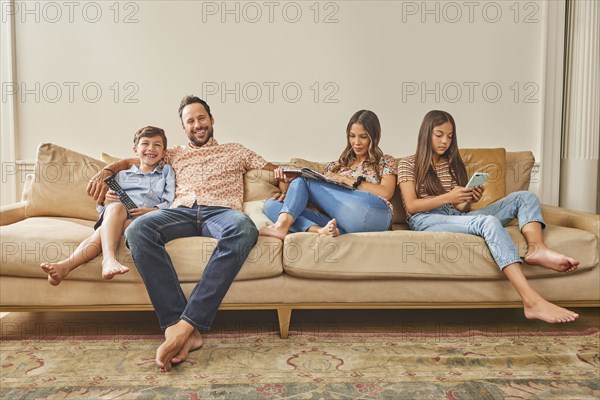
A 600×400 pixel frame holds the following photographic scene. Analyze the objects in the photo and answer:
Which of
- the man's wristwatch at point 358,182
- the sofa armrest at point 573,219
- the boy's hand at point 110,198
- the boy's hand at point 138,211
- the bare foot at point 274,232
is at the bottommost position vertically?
the bare foot at point 274,232

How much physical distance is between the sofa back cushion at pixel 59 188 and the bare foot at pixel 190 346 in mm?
1059

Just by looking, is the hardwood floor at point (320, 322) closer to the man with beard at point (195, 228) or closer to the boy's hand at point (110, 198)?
the man with beard at point (195, 228)

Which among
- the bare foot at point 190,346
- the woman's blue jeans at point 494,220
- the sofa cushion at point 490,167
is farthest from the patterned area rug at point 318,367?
the sofa cushion at point 490,167

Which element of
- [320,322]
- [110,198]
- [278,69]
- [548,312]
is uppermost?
[278,69]

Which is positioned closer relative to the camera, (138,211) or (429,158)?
(138,211)

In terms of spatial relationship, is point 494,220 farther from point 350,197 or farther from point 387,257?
point 350,197

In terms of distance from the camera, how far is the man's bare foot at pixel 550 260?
7.07 ft

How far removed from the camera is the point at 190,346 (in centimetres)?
202

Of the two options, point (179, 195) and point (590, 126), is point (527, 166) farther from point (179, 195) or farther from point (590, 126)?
point (179, 195)

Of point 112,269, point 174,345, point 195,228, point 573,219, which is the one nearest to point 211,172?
point 195,228

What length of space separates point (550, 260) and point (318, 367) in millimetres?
1047

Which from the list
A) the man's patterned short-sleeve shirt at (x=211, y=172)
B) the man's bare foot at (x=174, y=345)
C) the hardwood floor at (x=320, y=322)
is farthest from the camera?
the man's patterned short-sleeve shirt at (x=211, y=172)

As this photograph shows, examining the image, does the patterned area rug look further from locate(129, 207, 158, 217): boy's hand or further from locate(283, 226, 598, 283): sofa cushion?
locate(129, 207, 158, 217): boy's hand

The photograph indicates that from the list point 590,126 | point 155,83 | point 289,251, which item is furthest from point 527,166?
point 155,83
